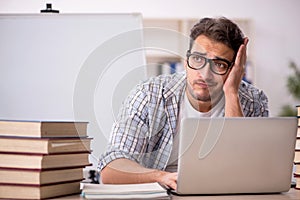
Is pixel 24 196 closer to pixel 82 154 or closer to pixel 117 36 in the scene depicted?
pixel 82 154

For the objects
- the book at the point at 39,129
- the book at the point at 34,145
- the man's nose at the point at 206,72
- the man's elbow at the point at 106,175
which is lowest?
the man's elbow at the point at 106,175

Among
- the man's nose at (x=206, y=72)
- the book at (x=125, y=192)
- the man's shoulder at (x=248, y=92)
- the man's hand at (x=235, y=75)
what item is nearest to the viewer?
the book at (x=125, y=192)

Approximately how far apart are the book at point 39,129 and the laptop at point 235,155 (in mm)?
297

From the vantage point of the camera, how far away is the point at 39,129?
141 cm

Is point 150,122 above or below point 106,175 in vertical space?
above

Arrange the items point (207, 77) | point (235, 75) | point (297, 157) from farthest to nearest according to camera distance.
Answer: point (235, 75) → point (207, 77) → point (297, 157)

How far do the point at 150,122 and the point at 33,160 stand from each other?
799 mm

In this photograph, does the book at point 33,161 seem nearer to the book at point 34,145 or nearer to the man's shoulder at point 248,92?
the book at point 34,145

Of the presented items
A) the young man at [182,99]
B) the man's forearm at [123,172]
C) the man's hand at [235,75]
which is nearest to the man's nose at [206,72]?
the young man at [182,99]

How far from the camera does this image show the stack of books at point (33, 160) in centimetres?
140

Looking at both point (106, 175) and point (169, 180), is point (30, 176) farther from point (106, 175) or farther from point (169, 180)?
point (106, 175)

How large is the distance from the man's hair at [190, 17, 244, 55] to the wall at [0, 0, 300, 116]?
2912 millimetres

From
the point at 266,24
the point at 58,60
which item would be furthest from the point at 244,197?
the point at 266,24

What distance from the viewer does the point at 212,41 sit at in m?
2.19
